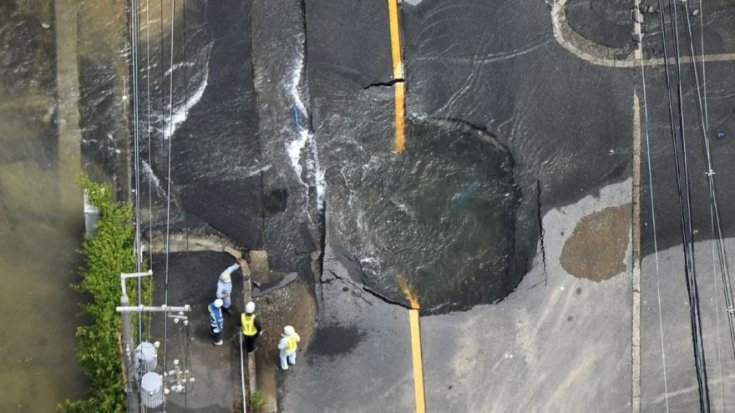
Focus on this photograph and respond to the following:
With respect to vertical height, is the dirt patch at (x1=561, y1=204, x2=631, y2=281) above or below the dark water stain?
above

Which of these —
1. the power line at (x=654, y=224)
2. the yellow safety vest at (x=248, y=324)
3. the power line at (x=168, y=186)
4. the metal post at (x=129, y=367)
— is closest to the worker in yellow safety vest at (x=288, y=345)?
the yellow safety vest at (x=248, y=324)

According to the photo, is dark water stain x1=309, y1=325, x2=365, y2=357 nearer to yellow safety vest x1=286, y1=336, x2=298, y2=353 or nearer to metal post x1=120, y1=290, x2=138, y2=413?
yellow safety vest x1=286, y1=336, x2=298, y2=353

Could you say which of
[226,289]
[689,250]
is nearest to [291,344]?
[226,289]

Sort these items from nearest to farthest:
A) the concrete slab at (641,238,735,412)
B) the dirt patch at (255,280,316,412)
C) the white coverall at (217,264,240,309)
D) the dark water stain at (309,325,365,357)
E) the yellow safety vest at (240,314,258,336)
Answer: the yellow safety vest at (240,314,258,336)
the white coverall at (217,264,240,309)
the dirt patch at (255,280,316,412)
the dark water stain at (309,325,365,357)
the concrete slab at (641,238,735,412)

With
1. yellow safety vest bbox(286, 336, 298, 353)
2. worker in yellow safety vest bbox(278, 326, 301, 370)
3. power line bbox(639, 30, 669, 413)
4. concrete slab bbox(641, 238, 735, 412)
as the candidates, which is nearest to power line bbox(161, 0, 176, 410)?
worker in yellow safety vest bbox(278, 326, 301, 370)

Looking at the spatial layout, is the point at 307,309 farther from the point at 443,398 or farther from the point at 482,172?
the point at 482,172

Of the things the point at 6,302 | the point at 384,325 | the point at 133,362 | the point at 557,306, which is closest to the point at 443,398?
the point at 384,325
